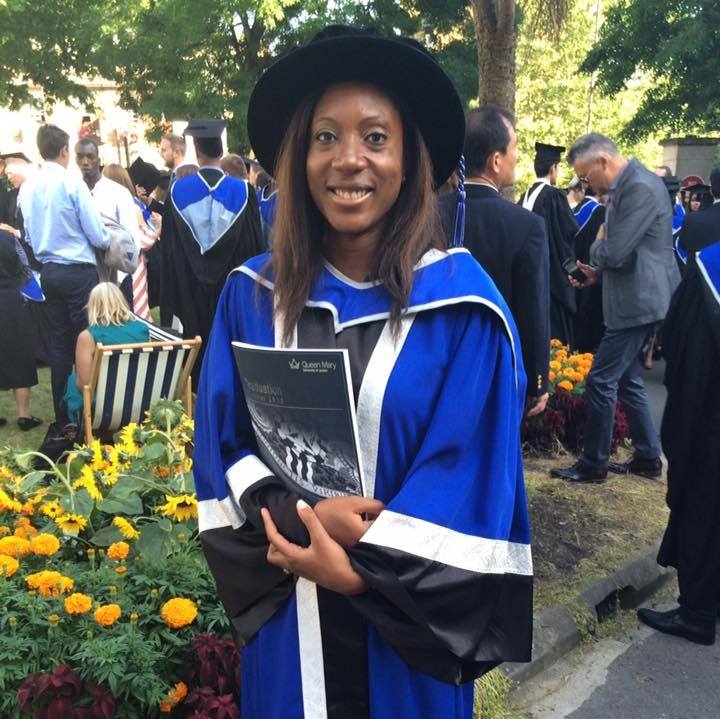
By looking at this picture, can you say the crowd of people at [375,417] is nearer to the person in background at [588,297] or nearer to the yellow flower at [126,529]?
the yellow flower at [126,529]

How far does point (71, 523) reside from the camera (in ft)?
9.42

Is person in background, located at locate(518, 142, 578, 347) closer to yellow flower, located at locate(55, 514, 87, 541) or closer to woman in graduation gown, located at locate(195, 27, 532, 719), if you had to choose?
yellow flower, located at locate(55, 514, 87, 541)

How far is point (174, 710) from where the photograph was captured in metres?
2.46

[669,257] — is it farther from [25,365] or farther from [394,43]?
[25,365]

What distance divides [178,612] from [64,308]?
4496mm

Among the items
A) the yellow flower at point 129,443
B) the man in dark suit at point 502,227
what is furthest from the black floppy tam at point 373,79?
the man in dark suit at point 502,227

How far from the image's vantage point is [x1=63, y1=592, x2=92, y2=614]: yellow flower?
7.80ft

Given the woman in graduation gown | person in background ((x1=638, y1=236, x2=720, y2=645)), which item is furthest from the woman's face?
person in background ((x1=638, y1=236, x2=720, y2=645))

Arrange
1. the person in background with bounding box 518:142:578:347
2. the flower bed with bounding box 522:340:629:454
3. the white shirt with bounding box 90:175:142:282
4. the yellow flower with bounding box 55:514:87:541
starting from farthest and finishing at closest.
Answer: the white shirt with bounding box 90:175:142:282 < the person in background with bounding box 518:142:578:347 < the flower bed with bounding box 522:340:629:454 < the yellow flower with bounding box 55:514:87:541

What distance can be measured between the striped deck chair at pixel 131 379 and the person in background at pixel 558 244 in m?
3.58

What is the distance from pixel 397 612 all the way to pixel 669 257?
4489mm

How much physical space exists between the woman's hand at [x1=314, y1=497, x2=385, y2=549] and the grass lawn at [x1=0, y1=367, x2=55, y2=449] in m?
4.63

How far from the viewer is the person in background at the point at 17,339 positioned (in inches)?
263

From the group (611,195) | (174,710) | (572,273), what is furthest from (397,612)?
(572,273)
